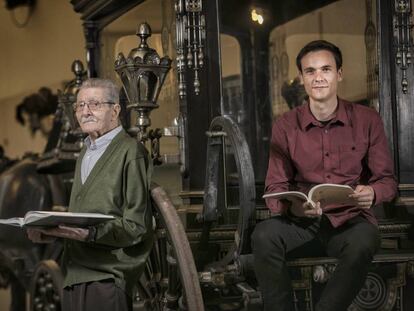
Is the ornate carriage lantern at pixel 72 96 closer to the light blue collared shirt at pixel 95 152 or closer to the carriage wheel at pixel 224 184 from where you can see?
the carriage wheel at pixel 224 184

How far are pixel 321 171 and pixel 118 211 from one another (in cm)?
89

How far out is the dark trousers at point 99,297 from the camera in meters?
3.62

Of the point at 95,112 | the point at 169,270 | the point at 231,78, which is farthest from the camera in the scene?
the point at 231,78

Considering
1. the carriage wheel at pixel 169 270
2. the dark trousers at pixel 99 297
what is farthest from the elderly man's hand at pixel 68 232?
the carriage wheel at pixel 169 270

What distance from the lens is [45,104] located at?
9.84 metres

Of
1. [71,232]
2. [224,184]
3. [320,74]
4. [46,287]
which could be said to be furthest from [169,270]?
[46,287]

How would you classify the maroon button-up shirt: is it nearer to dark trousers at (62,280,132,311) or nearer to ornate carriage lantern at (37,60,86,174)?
dark trousers at (62,280,132,311)

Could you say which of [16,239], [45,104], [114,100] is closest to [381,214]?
[114,100]

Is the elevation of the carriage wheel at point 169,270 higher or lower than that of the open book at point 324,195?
lower

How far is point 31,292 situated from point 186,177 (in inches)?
67.9

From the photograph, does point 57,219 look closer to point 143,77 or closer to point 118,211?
point 118,211

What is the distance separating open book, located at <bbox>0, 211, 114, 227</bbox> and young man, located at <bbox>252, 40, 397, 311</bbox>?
27.6 inches

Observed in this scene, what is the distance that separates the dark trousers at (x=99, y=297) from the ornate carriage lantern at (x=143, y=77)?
3.54 feet

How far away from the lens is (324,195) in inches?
142
